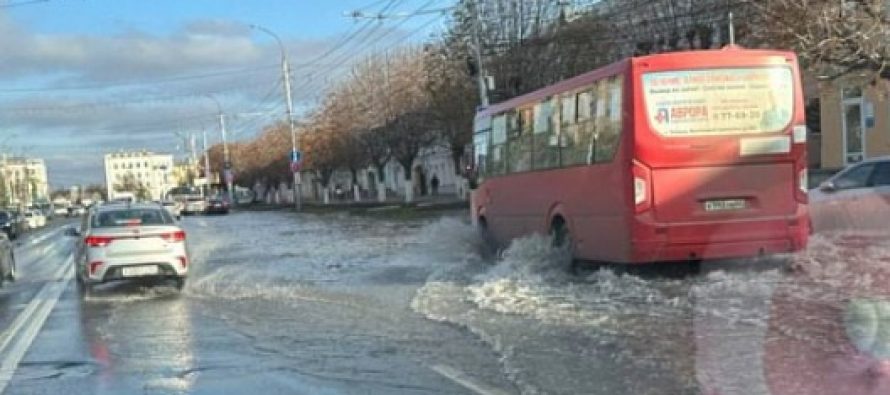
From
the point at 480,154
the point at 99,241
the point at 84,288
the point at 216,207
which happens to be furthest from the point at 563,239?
the point at 216,207

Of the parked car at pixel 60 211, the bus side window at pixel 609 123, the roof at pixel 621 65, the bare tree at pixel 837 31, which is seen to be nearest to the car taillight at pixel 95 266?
the roof at pixel 621 65

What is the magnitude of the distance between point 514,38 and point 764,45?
18410 millimetres

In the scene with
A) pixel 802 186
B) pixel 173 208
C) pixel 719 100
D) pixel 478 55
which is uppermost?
pixel 478 55

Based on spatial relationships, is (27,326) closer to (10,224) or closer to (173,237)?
(173,237)

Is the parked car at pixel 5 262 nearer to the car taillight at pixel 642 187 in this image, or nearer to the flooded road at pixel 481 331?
the flooded road at pixel 481 331

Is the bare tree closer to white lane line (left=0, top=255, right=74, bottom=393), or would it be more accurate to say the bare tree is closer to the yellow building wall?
white lane line (left=0, top=255, right=74, bottom=393)

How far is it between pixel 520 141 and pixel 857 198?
5711 millimetres

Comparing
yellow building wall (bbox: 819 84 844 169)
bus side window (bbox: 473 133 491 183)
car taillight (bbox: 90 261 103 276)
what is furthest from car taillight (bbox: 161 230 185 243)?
yellow building wall (bbox: 819 84 844 169)

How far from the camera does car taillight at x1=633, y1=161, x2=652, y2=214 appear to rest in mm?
13172

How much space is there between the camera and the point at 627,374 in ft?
27.3

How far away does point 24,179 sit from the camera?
13712 cm

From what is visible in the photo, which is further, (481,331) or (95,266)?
(95,266)

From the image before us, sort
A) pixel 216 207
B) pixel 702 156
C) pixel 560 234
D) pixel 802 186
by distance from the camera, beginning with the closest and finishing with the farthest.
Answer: pixel 702 156 → pixel 802 186 → pixel 560 234 → pixel 216 207

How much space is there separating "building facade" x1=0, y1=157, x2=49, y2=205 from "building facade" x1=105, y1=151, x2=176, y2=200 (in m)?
10.3
